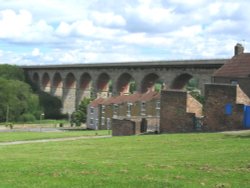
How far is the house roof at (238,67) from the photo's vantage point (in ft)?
121

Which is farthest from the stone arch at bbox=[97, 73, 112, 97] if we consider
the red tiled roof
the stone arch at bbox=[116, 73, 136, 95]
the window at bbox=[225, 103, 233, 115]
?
the window at bbox=[225, 103, 233, 115]

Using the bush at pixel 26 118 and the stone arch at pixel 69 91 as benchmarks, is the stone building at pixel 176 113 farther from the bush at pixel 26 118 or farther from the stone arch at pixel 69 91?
the stone arch at pixel 69 91

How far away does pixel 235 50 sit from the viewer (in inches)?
1661

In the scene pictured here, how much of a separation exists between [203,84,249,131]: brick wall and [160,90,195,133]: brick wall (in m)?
1.21

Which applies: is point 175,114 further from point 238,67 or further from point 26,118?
point 26,118

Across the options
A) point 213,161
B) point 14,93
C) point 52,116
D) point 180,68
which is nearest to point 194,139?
point 213,161

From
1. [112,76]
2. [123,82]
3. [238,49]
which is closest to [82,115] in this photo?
[112,76]

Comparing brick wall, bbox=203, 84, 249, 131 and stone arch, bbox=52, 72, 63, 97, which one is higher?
stone arch, bbox=52, 72, 63, 97

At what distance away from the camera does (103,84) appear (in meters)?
78.2

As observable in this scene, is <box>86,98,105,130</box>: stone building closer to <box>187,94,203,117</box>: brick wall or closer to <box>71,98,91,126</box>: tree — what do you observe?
<box>71,98,91,126</box>: tree

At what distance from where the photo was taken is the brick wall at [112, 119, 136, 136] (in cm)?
3048

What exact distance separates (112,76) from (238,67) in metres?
37.3

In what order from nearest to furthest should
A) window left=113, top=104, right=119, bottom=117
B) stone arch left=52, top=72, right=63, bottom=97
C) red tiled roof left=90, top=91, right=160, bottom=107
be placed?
red tiled roof left=90, top=91, right=160, bottom=107
window left=113, top=104, right=119, bottom=117
stone arch left=52, top=72, right=63, bottom=97

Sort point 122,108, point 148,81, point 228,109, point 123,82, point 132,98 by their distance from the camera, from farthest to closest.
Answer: point 123,82 → point 148,81 → point 122,108 → point 132,98 → point 228,109
